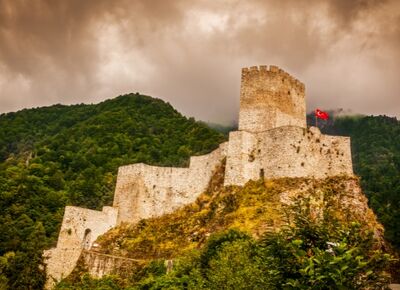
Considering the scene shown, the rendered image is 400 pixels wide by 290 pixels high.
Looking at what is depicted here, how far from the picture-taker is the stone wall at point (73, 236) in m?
43.8

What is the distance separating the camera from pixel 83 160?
236 ft

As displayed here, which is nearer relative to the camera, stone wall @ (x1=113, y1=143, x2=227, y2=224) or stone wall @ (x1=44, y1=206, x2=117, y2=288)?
stone wall @ (x1=44, y1=206, x2=117, y2=288)

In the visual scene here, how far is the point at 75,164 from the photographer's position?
7400cm

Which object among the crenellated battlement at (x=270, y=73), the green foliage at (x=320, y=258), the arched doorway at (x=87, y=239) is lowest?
the green foliage at (x=320, y=258)

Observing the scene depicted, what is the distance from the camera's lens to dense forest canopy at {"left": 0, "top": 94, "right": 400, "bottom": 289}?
5562cm

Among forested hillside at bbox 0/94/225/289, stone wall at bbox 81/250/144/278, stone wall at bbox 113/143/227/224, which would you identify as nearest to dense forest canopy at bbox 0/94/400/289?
forested hillside at bbox 0/94/225/289

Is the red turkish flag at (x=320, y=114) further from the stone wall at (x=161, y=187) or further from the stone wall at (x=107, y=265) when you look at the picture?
the stone wall at (x=107, y=265)

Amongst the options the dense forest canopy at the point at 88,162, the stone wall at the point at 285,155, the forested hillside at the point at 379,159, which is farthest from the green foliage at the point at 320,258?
the forested hillside at the point at 379,159

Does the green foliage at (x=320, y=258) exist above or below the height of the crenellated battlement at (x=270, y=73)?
below

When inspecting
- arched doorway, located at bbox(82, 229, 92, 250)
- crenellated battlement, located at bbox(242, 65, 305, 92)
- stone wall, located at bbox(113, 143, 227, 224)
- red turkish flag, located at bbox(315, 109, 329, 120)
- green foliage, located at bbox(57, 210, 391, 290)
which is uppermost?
crenellated battlement, located at bbox(242, 65, 305, 92)

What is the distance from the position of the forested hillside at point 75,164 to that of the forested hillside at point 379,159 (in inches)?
906

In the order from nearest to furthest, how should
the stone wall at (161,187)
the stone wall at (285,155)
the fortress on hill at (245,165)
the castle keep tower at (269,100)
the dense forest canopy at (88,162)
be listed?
the stone wall at (285,155), the fortress on hill at (245,165), the castle keep tower at (269,100), the stone wall at (161,187), the dense forest canopy at (88,162)

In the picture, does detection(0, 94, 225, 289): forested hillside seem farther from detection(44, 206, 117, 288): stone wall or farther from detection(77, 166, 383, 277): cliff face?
detection(77, 166, 383, 277): cliff face

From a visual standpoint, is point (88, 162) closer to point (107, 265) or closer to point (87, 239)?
point (87, 239)
